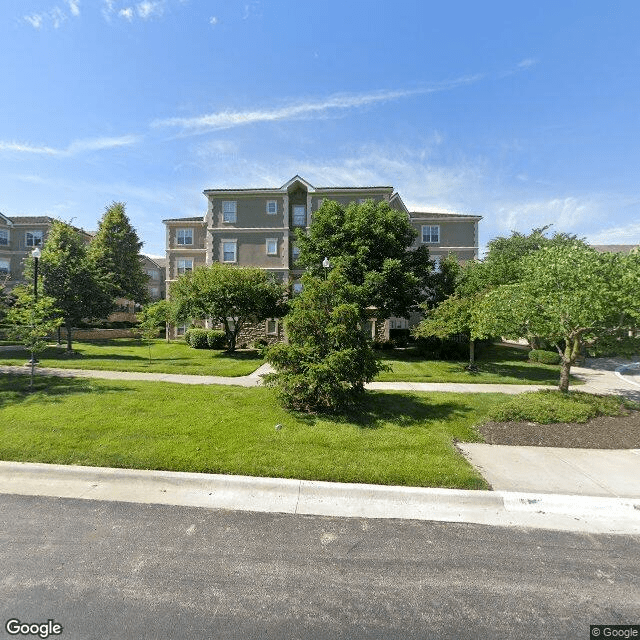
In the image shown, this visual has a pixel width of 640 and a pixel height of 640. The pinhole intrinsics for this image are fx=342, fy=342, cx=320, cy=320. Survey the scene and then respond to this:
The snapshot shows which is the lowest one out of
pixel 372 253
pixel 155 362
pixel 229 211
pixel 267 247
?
pixel 155 362

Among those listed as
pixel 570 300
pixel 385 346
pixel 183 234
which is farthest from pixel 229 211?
pixel 570 300

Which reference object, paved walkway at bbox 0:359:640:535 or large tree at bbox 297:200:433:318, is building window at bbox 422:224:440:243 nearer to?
large tree at bbox 297:200:433:318

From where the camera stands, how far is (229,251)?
27641mm

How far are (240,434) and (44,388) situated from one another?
759 cm

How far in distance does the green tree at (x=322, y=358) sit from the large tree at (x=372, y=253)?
9.75 metres

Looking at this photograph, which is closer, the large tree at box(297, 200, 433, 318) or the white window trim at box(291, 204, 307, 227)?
the large tree at box(297, 200, 433, 318)

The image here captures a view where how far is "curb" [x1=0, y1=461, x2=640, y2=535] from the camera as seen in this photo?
14.9 ft

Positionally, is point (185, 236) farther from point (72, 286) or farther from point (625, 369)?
point (625, 369)

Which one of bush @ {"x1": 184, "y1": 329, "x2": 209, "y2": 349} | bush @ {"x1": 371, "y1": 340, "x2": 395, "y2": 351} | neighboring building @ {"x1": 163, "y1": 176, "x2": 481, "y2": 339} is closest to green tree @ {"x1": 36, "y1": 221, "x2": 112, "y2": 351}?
bush @ {"x1": 184, "y1": 329, "x2": 209, "y2": 349}

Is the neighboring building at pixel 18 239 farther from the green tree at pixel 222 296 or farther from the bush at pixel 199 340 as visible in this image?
the green tree at pixel 222 296

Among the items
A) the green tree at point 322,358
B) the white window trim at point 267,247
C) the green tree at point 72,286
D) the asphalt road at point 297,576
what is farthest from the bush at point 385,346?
the asphalt road at point 297,576

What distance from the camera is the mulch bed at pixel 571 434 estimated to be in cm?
690

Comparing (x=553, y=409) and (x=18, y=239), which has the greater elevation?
(x=18, y=239)

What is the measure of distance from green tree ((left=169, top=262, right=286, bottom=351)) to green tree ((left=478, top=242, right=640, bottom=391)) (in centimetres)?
1292
